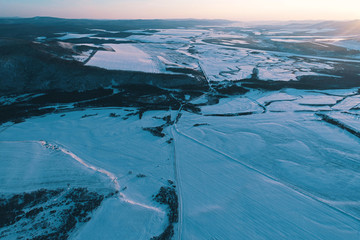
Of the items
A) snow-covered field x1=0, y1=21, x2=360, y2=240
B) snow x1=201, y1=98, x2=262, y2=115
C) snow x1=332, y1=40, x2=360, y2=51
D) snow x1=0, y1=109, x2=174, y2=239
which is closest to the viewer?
snow-covered field x1=0, y1=21, x2=360, y2=240

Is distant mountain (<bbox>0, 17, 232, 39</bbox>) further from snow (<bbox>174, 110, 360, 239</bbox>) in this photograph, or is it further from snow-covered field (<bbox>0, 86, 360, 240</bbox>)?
snow (<bbox>174, 110, 360, 239</bbox>)

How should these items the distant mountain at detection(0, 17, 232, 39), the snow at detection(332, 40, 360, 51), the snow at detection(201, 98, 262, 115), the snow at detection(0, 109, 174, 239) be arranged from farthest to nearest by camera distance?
the distant mountain at detection(0, 17, 232, 39), the snow at detection(332, 40, 360, 51), the snow at detection(201, 98, 262, 115), the snow at detection(0, 109, 174, 239)

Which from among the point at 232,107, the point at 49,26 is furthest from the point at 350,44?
the point at 49,26

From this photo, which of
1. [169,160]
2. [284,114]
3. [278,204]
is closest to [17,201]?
[169,160]

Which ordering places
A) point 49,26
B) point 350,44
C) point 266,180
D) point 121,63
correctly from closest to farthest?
point 266,180
point 121,63
point 350,44
point 49,26

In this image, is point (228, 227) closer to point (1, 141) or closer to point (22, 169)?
point (22, 169)

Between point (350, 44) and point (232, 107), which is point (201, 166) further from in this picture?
point (350, 44)

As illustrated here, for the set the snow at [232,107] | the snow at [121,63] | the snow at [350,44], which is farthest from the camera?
the snow at [350,44]

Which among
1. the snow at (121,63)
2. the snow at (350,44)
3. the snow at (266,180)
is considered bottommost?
the snow at (266,180)

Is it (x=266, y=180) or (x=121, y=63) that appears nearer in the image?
(x=266, y=180)

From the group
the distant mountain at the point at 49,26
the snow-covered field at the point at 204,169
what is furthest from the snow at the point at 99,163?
the distant mountain at the point at 49,26

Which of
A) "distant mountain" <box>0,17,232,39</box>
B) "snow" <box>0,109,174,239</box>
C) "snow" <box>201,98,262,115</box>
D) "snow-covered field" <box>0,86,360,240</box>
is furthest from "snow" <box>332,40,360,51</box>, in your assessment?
"distant mountain" <box>0,17,232,39</box>

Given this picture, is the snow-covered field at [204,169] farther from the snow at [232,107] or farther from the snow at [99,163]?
the snow at [232,107]
